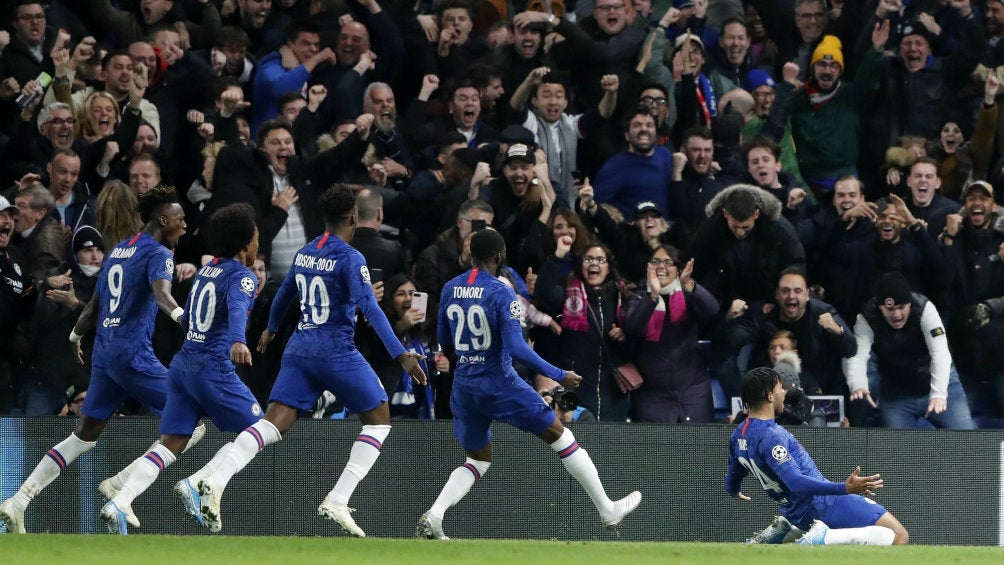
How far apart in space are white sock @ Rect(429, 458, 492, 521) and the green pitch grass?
799mm

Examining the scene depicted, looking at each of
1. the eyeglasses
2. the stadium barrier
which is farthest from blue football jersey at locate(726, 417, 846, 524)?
the eyeglasses

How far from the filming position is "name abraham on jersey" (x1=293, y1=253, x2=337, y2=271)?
392 inches

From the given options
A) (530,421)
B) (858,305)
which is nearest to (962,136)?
(858,305)

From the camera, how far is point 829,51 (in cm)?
1504

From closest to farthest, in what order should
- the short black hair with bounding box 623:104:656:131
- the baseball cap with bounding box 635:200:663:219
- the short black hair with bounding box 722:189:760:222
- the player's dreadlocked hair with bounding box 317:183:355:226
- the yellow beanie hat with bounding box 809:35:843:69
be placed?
the player's dreadlocked hair with bounding box 317:183:355:226, the short black hair with bounding box 722:189:760:222, the baseball cap with bounding box 635:200:663:219, the short black hair with bounding box 623:104:656:131, the yellow beanie hat with bounding box 809:35:843:69

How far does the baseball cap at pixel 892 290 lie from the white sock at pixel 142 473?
19.6ft

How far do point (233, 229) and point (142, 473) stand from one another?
1.55 metres

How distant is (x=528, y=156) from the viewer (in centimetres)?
1340

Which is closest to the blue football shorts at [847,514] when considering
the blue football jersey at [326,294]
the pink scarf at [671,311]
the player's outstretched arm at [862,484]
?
the player's outstretched arm at [862,484]

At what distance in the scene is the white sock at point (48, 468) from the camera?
33.8ft

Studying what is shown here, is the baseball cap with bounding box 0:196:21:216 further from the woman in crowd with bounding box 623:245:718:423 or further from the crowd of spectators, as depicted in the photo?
the woman in crowd with bounding box 623:245:718:423

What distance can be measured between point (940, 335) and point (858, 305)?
2.68 feet

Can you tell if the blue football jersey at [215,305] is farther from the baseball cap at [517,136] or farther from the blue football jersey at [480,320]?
the baseball cap at [517,136]

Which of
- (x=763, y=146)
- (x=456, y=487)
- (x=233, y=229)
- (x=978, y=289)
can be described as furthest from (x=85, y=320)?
(x=978, y=289)
